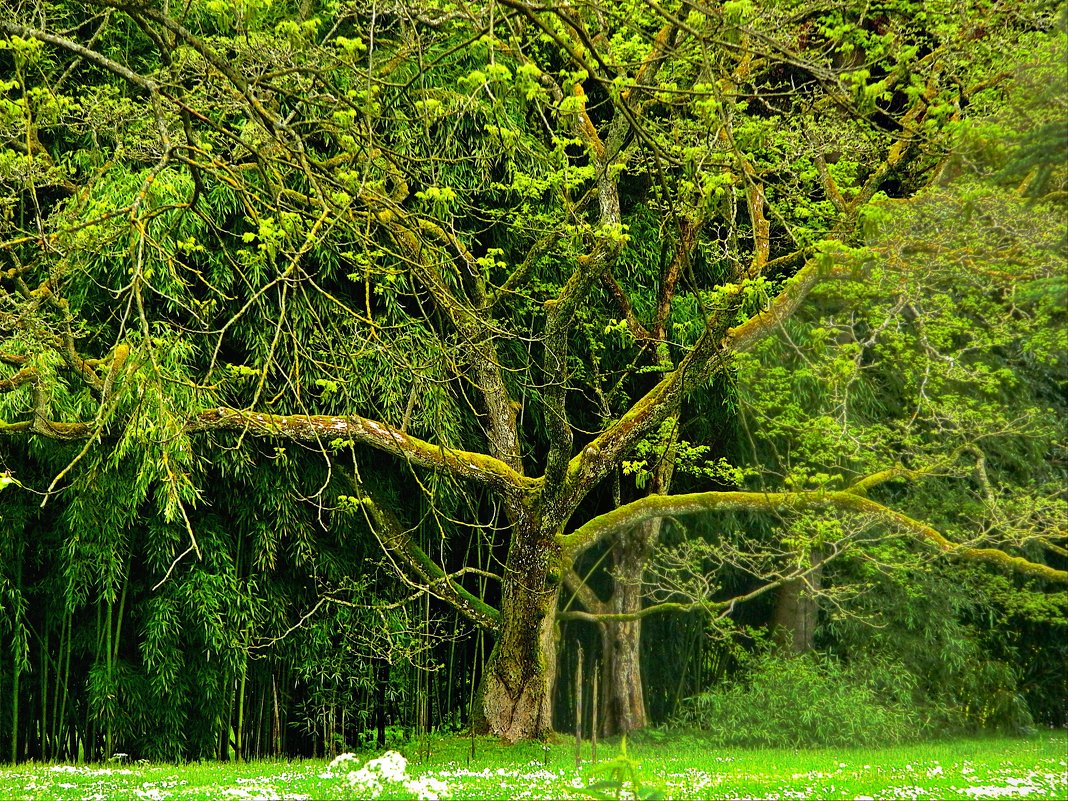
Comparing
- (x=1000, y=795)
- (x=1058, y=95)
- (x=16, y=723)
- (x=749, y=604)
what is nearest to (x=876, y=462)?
(x=749, y=604)

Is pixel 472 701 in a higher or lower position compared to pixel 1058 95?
lower

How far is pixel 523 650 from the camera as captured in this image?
28.0 feet

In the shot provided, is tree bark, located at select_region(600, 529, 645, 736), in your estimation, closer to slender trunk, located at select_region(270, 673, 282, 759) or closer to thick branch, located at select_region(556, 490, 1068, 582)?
thick branch, located at select_region(556, 490, 1068, 582)

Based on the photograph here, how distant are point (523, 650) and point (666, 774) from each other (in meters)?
1.98

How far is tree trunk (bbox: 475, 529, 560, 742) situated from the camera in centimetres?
849

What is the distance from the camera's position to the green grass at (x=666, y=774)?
557 cm

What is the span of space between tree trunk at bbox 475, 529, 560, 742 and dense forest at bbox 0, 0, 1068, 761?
0.03 m

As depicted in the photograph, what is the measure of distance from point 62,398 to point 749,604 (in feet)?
17.2

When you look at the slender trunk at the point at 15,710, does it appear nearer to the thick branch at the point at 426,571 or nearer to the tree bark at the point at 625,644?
the thick branch at the point at 426,571

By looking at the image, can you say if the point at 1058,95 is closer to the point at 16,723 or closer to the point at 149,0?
the point at 149,0

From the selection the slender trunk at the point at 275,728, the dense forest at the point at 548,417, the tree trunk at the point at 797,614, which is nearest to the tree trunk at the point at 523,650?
the dense forest at the point at 548,417

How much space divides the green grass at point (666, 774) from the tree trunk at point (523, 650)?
0.25m

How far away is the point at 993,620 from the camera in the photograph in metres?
5.99

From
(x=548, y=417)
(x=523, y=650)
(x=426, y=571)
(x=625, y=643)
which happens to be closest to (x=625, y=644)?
(x=625, y=643)
